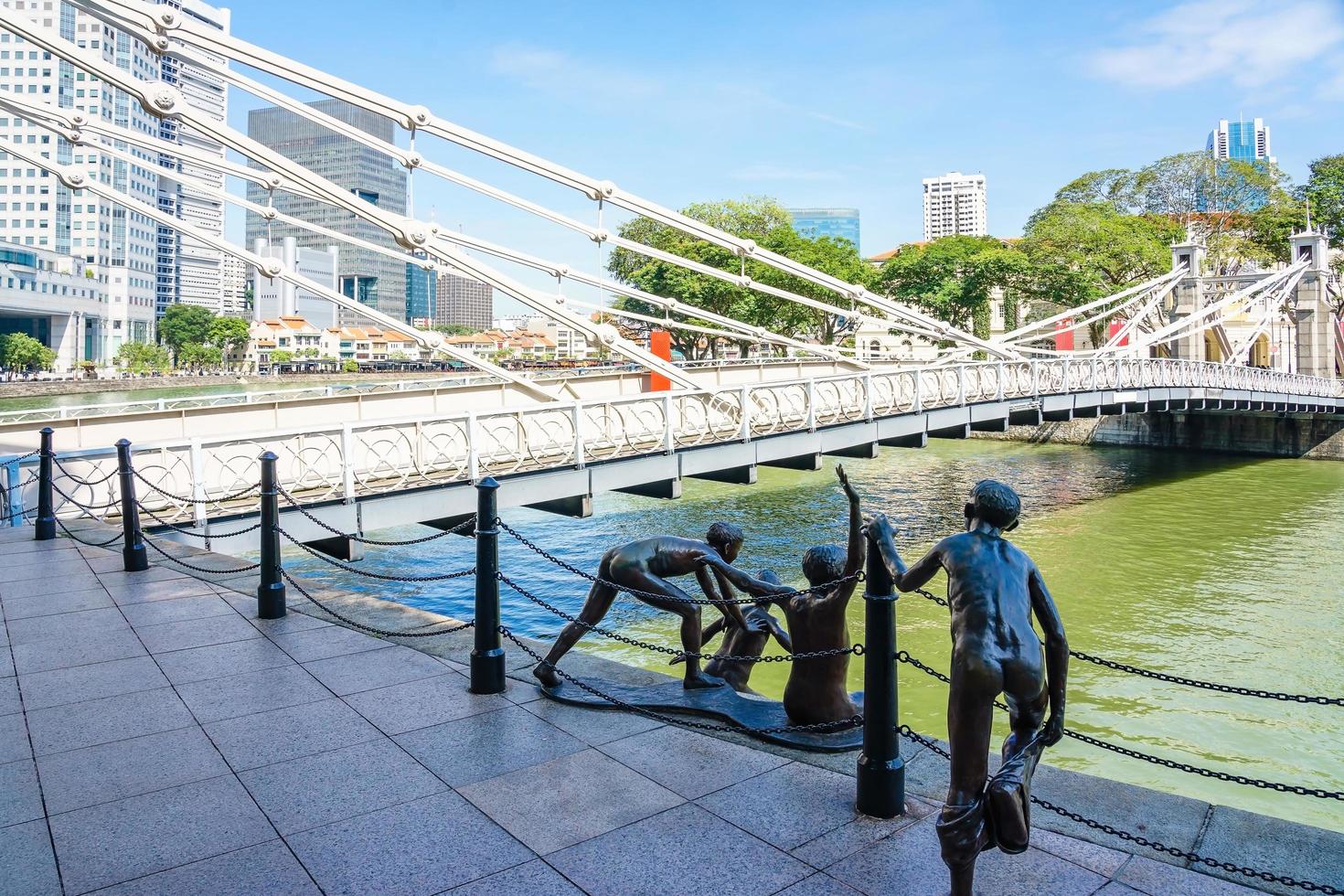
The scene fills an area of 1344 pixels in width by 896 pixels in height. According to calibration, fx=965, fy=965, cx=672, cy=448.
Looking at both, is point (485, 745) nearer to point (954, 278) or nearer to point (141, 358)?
point (954, 278)

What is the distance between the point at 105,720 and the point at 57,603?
2.94m

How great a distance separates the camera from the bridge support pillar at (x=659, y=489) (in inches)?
536

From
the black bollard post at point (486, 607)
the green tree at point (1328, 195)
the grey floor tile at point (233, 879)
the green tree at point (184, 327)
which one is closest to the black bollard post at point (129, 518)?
the black bollard post at point (486, 607)

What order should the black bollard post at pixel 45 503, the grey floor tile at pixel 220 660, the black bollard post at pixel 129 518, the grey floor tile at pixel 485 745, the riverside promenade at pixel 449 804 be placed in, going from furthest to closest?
the black bollard post at pixel 45 503 < the black bollard post at pixel 129 518 < the grey floor tile at pixel 220 660 < the grey floor tile at pixel 485 745 < the riverside promenade at pixel 449 804

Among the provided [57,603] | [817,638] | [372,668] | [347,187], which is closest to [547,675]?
[372,668]

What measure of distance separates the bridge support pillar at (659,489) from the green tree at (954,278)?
40037 millimetres

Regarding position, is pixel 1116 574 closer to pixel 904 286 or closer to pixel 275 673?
pixel 275 673

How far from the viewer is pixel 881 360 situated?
4875 centimetres

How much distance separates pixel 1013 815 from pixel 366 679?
12.2ft

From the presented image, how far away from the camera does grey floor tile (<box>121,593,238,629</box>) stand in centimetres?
676

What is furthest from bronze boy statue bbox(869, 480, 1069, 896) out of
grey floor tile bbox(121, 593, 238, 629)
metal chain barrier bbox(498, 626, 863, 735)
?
grey floor tile bbox(121, 593, 238, 629)

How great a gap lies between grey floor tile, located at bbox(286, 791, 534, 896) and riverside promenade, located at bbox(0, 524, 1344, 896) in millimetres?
10

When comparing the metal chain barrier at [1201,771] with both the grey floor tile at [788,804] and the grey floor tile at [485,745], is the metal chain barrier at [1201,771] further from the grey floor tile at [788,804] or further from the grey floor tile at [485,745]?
the grey floor tile at [485,745]

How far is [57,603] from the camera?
7.21 meters
